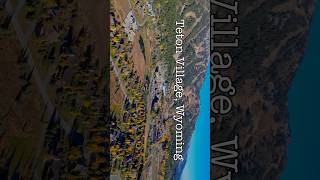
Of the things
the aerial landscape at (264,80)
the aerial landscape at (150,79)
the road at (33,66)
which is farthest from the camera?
the aerial landscape at (264,80)

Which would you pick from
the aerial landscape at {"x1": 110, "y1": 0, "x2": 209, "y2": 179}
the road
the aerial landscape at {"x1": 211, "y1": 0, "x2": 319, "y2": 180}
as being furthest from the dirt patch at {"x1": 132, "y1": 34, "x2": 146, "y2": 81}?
the aerial landscape at {"x1": 211, "y1": 0, "x2": 319, "y2": 180}

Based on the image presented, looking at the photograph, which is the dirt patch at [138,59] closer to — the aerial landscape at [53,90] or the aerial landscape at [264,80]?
the aerial landscape at [53,90]

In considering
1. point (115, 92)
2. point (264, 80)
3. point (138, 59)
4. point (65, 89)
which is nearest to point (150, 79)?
point (138, 59)

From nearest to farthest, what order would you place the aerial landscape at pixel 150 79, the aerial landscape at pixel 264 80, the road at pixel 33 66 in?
the road at pixel 33 66 → the aerial landscape at pixel 150 79 → the aerial landscape at pixel 264 80

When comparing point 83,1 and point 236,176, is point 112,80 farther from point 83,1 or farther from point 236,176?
point 236,176

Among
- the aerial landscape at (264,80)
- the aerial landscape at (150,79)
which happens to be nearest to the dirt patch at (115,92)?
the aerial landscape at (150,79)

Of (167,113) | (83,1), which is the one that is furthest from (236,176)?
(83,1)

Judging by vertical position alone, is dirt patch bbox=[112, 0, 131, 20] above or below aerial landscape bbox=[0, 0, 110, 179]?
above

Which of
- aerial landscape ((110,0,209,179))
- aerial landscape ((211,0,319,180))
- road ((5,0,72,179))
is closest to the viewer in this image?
road ((5,0,72,179))

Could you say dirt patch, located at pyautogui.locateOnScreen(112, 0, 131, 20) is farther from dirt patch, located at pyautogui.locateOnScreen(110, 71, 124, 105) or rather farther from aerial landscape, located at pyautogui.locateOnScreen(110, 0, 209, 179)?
dirt patch, located at pyautogui.locateOnScreen(110, 71, 124, 105)
